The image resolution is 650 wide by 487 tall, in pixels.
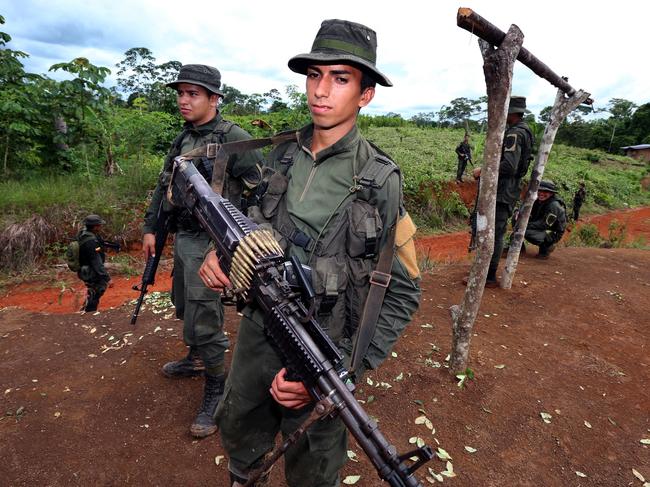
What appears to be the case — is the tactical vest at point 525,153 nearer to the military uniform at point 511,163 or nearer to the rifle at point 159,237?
the military uniform at point 511,163

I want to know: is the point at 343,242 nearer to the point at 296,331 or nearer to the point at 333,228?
the point at 333,228

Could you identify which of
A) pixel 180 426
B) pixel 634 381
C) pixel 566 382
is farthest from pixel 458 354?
pixel 180 426

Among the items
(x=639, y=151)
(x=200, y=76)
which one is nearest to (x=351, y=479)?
(x=200, y=76)

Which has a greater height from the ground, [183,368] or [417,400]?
[417,400]

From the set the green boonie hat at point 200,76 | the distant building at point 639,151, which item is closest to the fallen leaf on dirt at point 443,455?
the green boonie hat at point 200,76

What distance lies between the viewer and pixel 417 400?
3338mm

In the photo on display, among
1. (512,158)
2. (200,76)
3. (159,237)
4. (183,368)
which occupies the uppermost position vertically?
(512,158)

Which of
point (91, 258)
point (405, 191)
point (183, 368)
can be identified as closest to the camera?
point (183, 368)

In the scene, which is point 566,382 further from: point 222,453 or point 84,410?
point 84,410

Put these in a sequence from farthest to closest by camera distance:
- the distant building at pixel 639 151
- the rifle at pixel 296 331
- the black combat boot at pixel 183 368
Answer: the distant building at pixel 639 151
the black combat boot at pixel 183 368
the rifle at pixel 296 331

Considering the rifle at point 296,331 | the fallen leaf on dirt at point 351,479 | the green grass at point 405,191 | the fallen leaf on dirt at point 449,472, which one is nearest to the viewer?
the rifle at point 296,331

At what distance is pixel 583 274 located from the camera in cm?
649

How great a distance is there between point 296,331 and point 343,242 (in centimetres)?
46

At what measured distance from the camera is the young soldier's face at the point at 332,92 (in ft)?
5.57
